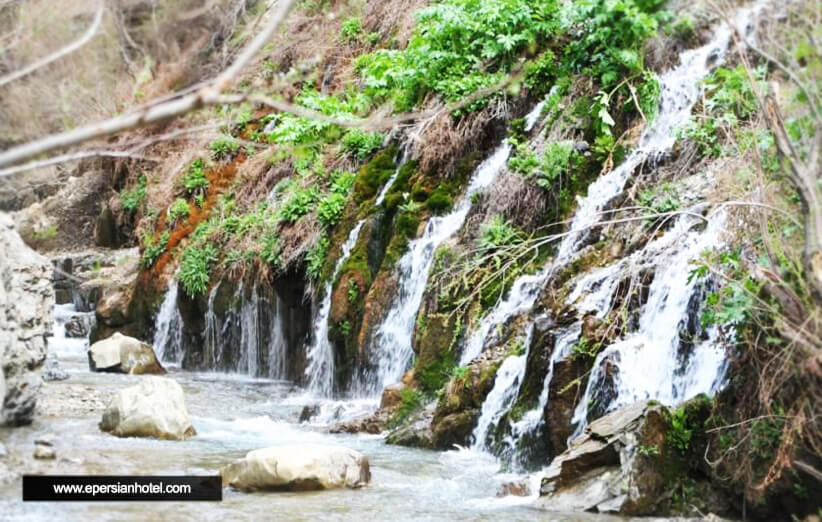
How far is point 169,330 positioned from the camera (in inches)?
744

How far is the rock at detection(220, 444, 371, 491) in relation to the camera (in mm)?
8156

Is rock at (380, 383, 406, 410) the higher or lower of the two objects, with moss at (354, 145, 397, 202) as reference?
lower

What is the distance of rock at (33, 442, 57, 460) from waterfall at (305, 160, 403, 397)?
19.1ft

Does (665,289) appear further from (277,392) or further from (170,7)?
(277,392)

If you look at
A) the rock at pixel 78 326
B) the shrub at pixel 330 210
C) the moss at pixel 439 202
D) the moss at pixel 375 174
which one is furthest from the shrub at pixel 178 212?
the moss at pixel 439 202

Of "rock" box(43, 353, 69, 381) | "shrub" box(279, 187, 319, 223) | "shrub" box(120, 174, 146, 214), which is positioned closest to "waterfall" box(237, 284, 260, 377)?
"shrub" box(279, 187, 319, 223)

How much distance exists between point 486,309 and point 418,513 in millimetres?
4006

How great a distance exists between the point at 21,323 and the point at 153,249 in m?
10.1

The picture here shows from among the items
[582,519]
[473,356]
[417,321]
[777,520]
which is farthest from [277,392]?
[777,520]

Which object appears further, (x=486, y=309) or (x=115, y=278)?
(x=115, y=278)

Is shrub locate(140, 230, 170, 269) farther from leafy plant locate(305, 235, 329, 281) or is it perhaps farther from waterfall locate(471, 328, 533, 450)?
waterfall locate(471, 328, 533, 450)

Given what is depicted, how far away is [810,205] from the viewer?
6039 millimetres

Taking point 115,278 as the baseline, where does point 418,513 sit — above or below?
below

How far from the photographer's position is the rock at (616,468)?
7.42 m
